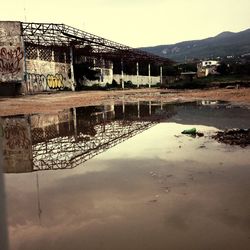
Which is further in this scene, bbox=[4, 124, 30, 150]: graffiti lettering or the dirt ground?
the dirt ground

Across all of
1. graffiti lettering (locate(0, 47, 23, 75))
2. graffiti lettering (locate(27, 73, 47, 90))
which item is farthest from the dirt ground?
graffiti lettering (locate(27, 73, 47, 90))

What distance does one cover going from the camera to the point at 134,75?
69.5m

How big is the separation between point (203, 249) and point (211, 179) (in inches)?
102

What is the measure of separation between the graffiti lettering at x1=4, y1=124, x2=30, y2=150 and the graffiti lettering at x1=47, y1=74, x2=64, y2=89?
95.8 feet

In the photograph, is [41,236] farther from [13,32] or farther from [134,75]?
[134,75]

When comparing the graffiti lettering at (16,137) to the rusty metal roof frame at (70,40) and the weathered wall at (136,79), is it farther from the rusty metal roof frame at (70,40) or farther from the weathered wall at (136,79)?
the weathered wall at (136,79)

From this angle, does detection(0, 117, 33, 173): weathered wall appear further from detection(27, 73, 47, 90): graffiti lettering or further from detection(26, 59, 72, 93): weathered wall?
detection(26, 59, 72, 93): weathered wall

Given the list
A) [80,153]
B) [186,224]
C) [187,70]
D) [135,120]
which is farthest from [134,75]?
[186,224]

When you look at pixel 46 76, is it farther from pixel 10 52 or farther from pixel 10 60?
pixel 10 52

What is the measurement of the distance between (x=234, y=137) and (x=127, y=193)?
16.9 feet

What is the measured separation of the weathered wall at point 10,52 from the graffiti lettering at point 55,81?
801cm

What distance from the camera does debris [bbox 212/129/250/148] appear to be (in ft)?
29.2

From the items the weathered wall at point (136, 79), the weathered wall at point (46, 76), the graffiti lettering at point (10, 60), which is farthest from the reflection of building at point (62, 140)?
the weathered wall at point (136, 79)

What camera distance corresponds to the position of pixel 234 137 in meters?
9.56
